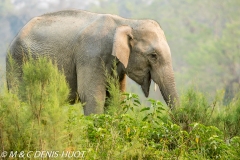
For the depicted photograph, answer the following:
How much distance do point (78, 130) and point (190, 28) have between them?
47.2m

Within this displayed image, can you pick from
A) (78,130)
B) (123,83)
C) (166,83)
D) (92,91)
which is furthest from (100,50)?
(78,130)

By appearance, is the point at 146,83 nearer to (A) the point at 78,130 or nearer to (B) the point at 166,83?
(B) the point at 166,83

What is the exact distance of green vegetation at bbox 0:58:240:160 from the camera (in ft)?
17.4

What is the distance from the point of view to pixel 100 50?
8.97m

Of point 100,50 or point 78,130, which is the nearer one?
point 78,130

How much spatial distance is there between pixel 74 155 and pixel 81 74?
12.3 feet

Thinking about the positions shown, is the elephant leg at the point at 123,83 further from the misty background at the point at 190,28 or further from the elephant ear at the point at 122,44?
the misty background at the point at 190,28

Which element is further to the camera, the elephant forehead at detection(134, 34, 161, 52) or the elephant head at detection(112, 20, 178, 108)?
the elephant forehead at detection(134, 34, 161, 52)

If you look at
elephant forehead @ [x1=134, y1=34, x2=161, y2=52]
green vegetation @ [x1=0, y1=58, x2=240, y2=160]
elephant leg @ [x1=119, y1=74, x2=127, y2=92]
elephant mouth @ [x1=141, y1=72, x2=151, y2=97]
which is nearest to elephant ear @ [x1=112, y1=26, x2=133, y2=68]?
elephant forehead @ [x1=134, y1=34, x2=161, y2=52]

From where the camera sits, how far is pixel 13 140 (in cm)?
549

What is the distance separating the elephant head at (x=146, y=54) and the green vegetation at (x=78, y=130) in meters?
1.40

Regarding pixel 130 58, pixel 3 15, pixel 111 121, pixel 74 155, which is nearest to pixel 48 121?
pixel 74 155

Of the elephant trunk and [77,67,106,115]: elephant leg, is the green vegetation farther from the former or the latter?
[77,67,106,115]: elephant leg

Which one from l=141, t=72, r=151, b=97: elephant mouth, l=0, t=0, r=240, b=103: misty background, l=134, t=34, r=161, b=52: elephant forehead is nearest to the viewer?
l=134, t=34, r=161, b=52: elephant forehead
